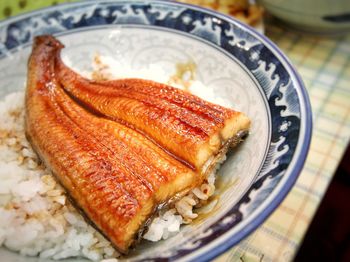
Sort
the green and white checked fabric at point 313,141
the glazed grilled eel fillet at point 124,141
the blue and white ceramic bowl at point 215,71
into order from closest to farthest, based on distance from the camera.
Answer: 1. the blue and white ceramic bowl at point 215,71
2. the glazed grilled eel fillet at point 124,141
3. the green and white checked fabric at point 313,141

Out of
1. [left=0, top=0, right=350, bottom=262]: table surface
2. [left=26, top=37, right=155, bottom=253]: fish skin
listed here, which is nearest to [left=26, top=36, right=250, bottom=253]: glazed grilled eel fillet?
[left=26, top=37, right=155, bottom=253]: fish skin

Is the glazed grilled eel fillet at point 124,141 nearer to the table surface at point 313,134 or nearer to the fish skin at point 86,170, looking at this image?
the fish skin at point 86,170

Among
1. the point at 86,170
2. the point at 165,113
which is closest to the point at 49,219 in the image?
the point at 86,170

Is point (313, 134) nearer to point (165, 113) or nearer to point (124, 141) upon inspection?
point (165, 113)

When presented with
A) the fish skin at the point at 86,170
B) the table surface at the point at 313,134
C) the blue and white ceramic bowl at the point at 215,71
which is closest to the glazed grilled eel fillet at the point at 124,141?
the fish skin at the point at 86,170

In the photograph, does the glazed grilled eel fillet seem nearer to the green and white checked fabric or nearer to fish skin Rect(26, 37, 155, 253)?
fish skin Rect(26, 37, 155, 253)
